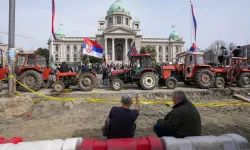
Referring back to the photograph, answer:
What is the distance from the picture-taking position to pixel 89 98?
9.12 m

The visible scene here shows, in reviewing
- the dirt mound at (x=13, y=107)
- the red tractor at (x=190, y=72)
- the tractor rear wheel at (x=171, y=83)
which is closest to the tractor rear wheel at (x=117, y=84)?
the red tractor at (x=190, y=72)

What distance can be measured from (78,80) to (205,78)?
7.42m

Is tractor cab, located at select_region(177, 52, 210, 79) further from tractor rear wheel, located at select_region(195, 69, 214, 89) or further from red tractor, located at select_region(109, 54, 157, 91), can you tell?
red tractor, located at select_region(109, 54, 157, 91)

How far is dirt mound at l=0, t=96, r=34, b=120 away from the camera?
649 centimetres

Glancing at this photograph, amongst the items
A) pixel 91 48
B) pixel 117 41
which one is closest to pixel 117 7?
pixel 117 41

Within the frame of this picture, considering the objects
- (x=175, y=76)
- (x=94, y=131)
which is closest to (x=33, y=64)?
(x=94, y=131)

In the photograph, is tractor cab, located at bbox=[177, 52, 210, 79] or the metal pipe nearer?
the metal pipe

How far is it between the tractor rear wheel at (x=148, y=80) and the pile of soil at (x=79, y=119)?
2.61 metres

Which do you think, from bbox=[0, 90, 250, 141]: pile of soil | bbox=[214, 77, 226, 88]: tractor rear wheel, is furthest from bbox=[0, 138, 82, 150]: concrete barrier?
bbox=[214, 77, 226, 88]: tractor rear wheel

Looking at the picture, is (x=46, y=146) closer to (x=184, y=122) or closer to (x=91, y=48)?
(x=184, y=122)

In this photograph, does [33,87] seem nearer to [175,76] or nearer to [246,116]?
[175,76]

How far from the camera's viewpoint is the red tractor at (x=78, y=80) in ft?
33.5

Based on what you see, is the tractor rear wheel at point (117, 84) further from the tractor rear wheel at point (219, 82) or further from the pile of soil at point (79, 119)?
the tractor rear wheel at point (219, 82)

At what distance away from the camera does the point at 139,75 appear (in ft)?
35.9
